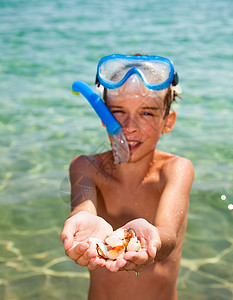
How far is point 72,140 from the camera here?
560cm

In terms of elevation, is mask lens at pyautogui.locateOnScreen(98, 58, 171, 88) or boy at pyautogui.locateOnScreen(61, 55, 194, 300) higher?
mask lens at pyautogui.locateOnScreen(98, 58, 171, 88)

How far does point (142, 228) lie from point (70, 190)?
38.2 inches

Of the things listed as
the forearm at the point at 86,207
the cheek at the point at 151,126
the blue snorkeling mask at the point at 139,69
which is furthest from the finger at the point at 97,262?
the blue snorkeling mask at the point at 139,69

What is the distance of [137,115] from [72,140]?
2.88 meters

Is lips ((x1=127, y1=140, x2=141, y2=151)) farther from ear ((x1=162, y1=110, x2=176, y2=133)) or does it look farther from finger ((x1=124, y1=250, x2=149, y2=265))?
finger ((x1=124, y1=250, x2=149, y2=265))

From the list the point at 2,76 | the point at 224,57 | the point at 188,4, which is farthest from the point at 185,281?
the point at 188,4

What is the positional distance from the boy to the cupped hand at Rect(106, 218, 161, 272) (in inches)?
18.2

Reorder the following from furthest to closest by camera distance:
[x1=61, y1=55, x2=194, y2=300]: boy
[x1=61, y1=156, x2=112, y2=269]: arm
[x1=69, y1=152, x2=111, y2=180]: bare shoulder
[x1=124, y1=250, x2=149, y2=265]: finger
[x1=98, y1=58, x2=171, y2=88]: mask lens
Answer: [x1=69, y1=152, x2=111, y2=180]: bare shoulder → [x1=98, y1=58, x2=171, y2=88]: mask lens → [x1=61, y1=55, x2=194, y2=300]: boy → [x1=61, y1=156, x2=112, y2=269]: arm → [x1=124, y1=250, x2=149, y2=265]: finger

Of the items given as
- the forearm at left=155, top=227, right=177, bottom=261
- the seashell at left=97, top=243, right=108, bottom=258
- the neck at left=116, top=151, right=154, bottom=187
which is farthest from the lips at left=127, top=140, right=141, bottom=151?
the seashell at left=97, top=243, right=108, bottom=258

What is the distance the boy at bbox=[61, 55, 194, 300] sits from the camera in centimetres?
274

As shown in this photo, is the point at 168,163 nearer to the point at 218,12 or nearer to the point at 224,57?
the point at 224,57

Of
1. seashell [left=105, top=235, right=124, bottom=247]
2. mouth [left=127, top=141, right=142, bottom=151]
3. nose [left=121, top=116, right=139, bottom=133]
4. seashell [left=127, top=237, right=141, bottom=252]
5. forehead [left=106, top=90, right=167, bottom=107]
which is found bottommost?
seashell [left=105, top=235, right=124, bottom=247]

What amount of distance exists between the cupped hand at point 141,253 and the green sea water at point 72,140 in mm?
952

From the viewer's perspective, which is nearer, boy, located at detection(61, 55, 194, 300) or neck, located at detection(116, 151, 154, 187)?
boy, located at detection(61, 55, 194, 300)
